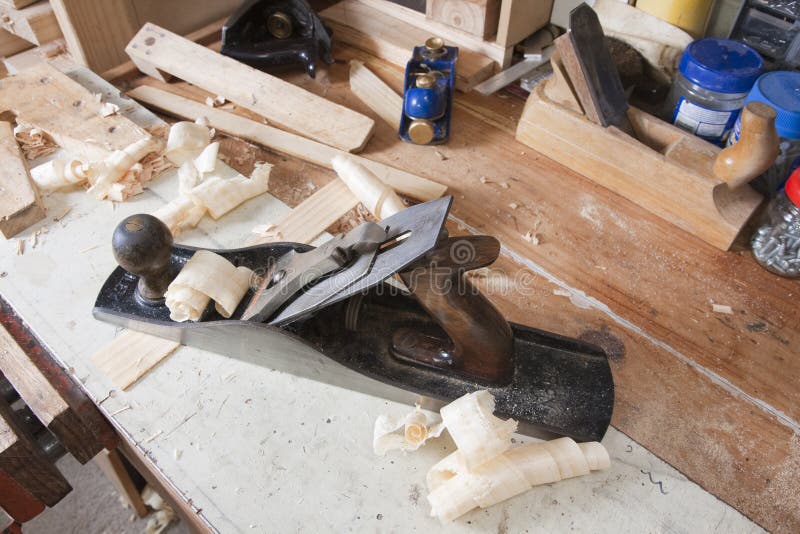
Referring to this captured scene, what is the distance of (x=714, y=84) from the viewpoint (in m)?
1.76

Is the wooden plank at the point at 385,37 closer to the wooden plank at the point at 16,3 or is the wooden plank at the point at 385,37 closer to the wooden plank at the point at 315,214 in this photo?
the wooden plank at the point at 315,214

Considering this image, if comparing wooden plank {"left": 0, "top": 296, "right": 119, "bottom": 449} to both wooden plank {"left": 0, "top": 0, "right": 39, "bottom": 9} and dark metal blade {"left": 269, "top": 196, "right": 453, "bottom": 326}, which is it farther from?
wooden plank {"left": 0, "top": 0, "right": 39, "bottom": 9}

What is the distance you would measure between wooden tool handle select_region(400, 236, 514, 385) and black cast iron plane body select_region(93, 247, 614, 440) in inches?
0.9

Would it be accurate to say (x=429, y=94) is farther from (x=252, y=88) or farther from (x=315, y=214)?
(x=252, y=88)

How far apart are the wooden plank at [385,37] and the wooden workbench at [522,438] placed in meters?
0.43


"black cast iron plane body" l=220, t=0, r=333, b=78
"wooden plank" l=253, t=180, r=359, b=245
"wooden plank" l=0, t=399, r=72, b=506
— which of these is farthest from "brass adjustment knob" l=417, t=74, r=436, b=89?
"wooden plank" l=0, t=399, r=72, b=506

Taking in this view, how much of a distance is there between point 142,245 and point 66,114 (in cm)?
101

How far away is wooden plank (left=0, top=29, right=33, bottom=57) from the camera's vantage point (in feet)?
7.83

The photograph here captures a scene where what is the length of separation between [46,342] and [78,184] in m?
0.59

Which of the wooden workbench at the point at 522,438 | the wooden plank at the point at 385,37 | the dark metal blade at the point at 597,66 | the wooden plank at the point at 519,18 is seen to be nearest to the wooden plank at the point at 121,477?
the wooden workbench at the point at 522,438

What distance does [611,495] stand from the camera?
1.21m

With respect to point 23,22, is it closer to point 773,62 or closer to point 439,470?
point 439,470

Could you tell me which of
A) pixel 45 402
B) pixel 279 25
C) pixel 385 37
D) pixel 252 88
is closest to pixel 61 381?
pixel 45 402

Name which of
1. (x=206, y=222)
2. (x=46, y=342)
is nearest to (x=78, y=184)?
(x=206, y=222)
